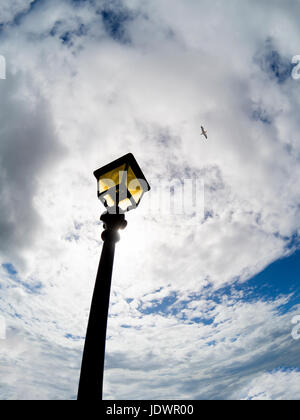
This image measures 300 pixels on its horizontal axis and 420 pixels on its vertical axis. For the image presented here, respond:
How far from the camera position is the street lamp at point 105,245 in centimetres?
223

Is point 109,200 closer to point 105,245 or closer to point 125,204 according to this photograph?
point 125,204

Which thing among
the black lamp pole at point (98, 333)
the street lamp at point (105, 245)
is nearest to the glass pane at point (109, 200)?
the street lamp at point (105, 245)

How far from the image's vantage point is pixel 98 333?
239 cm

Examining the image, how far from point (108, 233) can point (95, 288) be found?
0.77 m

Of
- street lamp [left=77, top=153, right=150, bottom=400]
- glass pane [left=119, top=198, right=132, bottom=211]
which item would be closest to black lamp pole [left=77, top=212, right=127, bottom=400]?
street lamp [left=77, top=153, right=150, bottom=400]

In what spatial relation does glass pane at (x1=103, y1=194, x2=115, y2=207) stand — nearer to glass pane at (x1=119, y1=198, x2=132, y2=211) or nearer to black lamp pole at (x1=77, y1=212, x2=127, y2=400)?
glass pane at (x1=119, y1=198, x2=132, y2=211)

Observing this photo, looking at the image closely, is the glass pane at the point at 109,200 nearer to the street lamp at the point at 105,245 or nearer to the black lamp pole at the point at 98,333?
the street lamp at the point at 105,245

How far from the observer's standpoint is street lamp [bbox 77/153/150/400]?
223 centimetres

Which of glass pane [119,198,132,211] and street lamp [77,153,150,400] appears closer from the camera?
street lamp [77,153,150,400]
